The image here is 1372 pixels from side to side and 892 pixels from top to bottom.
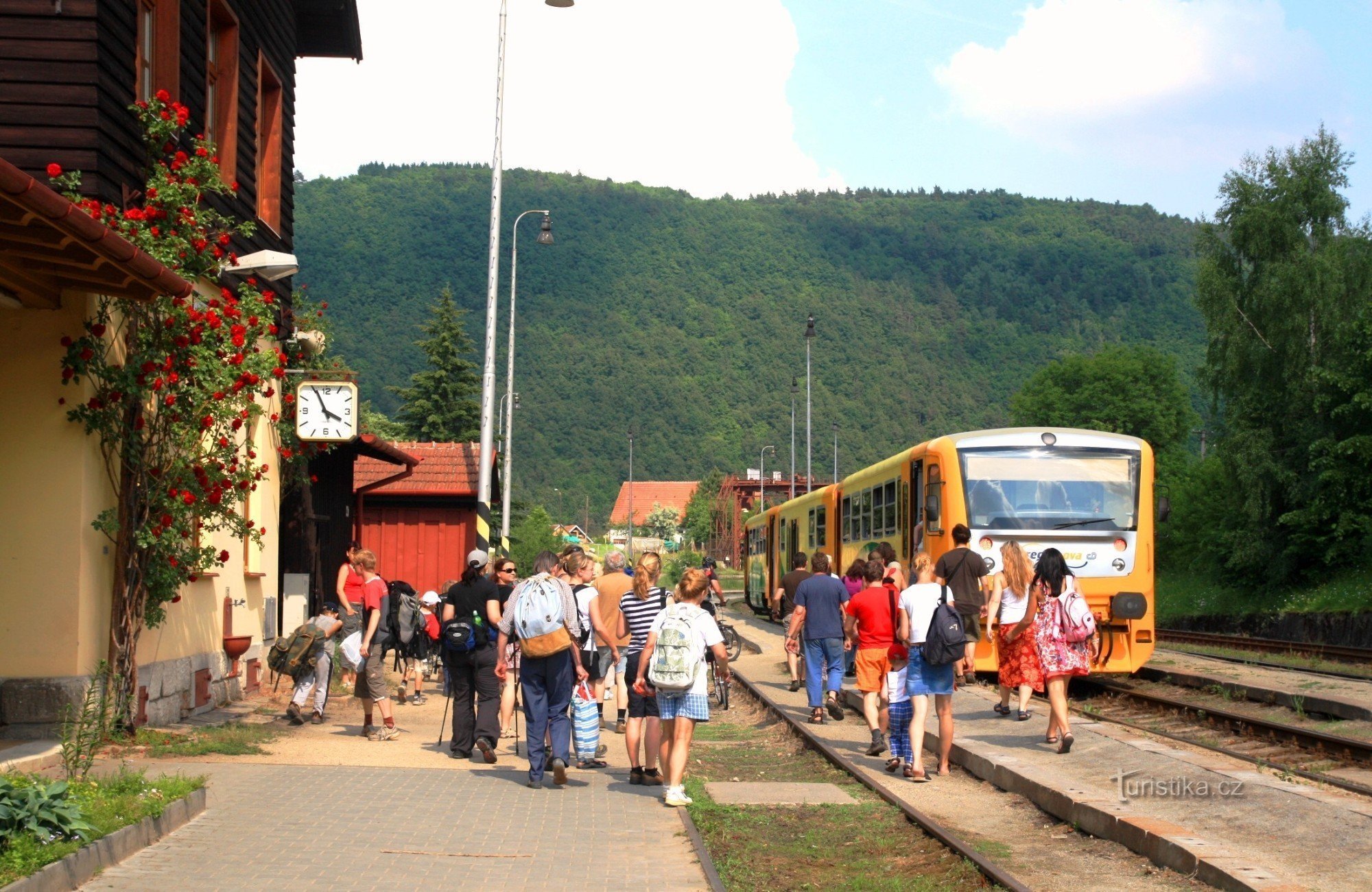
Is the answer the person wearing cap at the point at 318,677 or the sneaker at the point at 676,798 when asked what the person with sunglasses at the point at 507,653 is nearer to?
the person wearing cap at the point at 318,677

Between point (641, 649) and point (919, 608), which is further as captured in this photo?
point (641, 649)

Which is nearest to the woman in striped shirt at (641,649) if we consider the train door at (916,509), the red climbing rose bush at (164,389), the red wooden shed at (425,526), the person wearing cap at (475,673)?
the person wearing cap at (475,673)

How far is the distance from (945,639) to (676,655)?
219 cm

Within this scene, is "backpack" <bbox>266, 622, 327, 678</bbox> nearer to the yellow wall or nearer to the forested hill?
the yellow wall

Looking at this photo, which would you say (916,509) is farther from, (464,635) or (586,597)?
(464,635)

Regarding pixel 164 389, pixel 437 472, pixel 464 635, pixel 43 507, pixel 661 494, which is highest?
pixel 661 494

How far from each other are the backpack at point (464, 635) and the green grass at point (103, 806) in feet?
9.53

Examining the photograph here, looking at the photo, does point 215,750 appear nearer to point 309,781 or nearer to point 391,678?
point 309,781

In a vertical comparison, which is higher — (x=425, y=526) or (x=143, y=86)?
(x=143, y=86)

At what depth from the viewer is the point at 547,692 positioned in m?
11.1

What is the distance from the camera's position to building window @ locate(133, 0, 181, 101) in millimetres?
13703

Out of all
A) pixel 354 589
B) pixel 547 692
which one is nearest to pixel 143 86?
pixel 354 589

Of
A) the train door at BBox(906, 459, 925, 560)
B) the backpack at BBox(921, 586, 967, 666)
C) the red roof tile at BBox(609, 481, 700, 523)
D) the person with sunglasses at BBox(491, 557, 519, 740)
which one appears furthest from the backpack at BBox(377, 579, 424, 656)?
the red roof tile at BBox(609, 481, 700, 523)

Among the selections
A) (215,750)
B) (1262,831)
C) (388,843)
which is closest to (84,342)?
(215,750)
